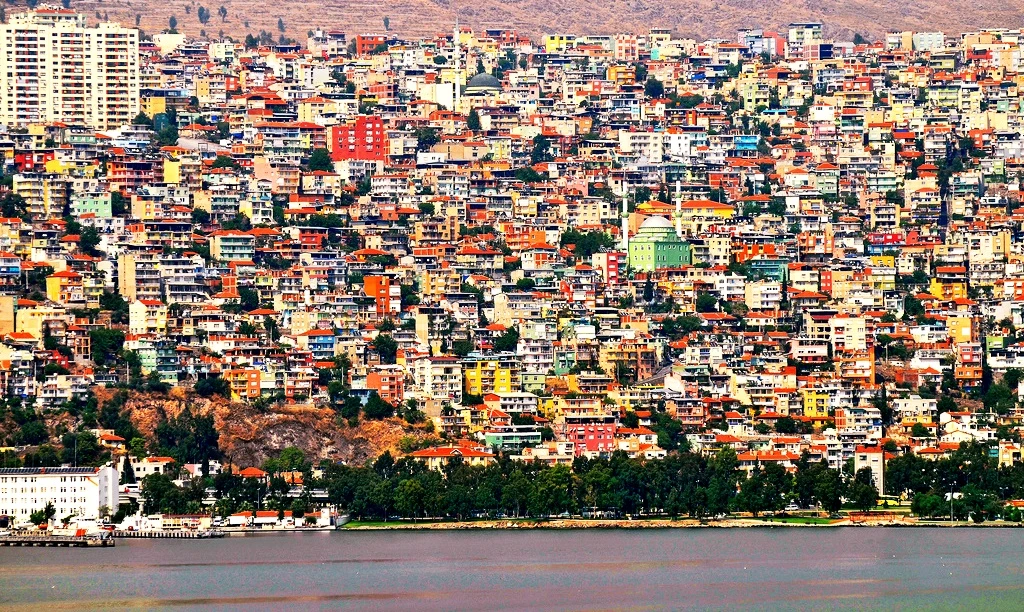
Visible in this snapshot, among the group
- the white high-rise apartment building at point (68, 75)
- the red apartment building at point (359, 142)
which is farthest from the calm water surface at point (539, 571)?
the white high-rise apartment building at point (68, 75)

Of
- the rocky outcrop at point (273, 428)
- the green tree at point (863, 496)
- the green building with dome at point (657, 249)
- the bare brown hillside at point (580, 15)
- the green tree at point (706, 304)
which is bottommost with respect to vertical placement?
the green tree at point (863, 496)

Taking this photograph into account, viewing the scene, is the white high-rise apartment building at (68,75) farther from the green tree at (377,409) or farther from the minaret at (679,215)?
the green tree at (377,409)

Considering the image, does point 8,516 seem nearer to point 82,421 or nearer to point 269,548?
point 82,421

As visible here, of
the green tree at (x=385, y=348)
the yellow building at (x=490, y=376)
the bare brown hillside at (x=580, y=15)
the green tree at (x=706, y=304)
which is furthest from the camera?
the bare brown hillside at (x=580, y=15)

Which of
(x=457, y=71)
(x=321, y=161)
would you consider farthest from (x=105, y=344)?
(x=457, y=71)

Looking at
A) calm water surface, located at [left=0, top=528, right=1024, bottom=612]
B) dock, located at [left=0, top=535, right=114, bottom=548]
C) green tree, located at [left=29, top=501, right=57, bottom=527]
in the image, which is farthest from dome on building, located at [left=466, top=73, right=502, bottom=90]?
dock, located at [left=0, top=535, right=114, bottom=548]
